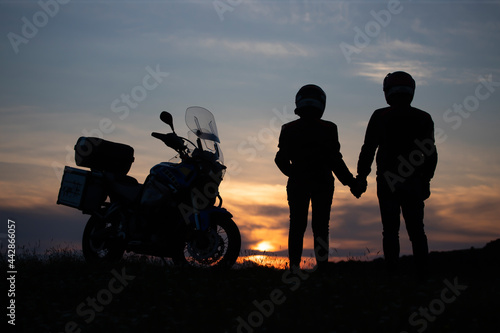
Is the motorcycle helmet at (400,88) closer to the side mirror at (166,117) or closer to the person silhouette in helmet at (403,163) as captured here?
the person silhouette in helmet at (403,163)

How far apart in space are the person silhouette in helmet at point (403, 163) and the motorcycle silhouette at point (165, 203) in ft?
8.68

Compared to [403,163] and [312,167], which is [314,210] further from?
[403,163]

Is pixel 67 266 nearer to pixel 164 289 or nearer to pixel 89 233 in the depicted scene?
pixel 89 233

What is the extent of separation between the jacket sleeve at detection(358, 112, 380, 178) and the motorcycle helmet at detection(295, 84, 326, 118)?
85 centimetres

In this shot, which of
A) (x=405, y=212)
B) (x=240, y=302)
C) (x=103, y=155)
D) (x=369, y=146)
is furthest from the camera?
(x=103, y=155)

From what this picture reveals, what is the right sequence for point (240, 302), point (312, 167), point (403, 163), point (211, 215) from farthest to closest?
point (211, 215) → point (312, 167) → point (403, 163) → point (240, 302)

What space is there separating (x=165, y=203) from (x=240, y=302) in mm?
3134

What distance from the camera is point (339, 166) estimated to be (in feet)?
30.5

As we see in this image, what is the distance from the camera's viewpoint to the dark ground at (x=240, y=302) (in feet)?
21.5

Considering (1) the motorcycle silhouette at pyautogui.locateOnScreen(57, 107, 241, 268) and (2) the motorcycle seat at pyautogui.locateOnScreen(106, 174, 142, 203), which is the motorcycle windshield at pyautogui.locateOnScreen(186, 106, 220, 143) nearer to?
(1) the motorcycle silhouette at pyautogui.locateOnScreen(57, 107, 241, 268)

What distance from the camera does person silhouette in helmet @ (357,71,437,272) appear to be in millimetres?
8570

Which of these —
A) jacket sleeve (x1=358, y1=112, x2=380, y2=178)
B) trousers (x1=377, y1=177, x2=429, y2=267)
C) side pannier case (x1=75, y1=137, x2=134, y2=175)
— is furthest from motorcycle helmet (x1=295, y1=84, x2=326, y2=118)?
side pannier case (x1=75, y1=137, x2=134, y2=175)

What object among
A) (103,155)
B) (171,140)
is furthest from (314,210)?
(103,155)

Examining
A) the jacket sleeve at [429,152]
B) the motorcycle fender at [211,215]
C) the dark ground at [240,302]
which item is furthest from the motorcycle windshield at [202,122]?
the jacket sleeve at [429,152]
